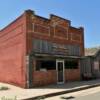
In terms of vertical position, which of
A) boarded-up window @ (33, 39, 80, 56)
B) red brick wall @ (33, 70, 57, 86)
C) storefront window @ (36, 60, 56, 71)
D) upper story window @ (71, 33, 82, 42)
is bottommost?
red brick wall @ (33, 70, 57, 86)

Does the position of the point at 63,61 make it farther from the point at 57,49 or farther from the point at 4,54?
the point at 4,54

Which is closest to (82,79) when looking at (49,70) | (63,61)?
(63,61)

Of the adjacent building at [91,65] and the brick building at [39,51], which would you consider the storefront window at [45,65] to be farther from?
the adjacent building at [91,65]

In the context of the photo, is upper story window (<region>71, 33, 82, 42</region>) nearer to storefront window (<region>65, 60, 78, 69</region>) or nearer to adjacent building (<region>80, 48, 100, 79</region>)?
adjacent building (<region>80, 48, 100, 79</region>)

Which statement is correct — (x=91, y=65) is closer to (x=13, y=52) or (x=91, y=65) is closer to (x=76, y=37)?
(x=76, y=37)

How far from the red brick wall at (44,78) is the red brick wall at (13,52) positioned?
1.10 meters

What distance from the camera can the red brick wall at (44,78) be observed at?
19.6 meters

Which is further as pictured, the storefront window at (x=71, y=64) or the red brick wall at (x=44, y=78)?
the storefront window at (x=71, y=64)

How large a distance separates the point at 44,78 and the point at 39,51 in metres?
2.49

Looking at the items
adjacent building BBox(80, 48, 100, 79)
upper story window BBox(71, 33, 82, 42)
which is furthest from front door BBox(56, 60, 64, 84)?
adjacent building BBox(80, 48, 100, 79)

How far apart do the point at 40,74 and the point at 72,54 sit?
558cm

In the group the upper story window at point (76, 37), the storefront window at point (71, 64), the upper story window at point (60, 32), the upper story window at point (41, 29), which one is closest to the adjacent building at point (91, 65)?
the storefront window at point (71, 64)

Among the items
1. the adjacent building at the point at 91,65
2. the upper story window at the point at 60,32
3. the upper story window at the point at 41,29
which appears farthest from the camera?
the adjacent building at the point at 91,65

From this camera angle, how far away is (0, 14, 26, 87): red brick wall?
65.5 ft
